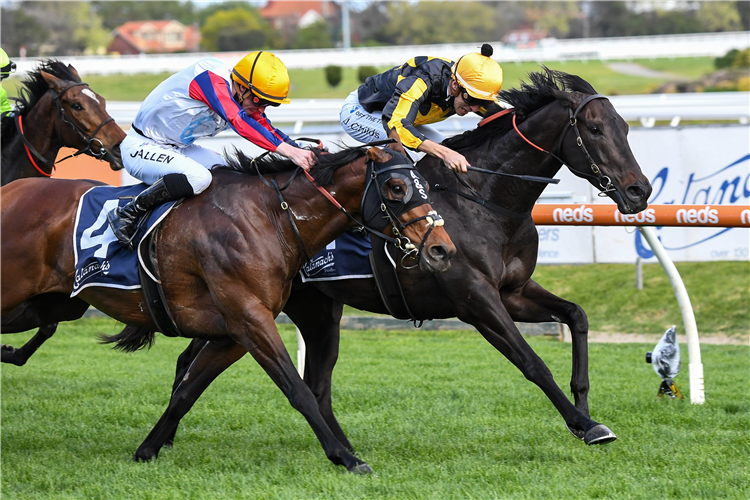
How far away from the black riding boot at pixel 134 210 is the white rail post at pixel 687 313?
Answer: 2.78 meters

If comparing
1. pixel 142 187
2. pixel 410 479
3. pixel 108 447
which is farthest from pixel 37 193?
pixel 410 479

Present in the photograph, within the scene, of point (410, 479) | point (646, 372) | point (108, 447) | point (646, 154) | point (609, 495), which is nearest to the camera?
point (609, 495)

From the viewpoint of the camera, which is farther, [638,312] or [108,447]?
[638,312]

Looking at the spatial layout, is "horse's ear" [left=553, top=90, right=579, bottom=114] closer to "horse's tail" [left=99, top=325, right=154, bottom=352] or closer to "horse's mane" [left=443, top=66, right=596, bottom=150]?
"horse's mane" [left=443, top=66, right=596, bottom=150]

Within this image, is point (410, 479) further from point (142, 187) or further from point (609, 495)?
point (142, 187)

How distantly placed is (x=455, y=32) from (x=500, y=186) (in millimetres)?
58799

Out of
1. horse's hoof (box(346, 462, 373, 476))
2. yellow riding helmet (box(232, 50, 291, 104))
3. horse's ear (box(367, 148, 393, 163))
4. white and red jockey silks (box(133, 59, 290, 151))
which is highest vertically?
yellow riding helmet (box(232, 50, 291, 104))

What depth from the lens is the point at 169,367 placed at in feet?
23.4

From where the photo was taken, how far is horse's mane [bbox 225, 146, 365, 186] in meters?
4.00

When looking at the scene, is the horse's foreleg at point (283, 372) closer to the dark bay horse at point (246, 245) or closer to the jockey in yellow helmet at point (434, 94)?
the dark bay horse at point (246, 245)

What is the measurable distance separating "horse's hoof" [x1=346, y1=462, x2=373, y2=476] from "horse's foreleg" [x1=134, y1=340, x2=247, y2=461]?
0.86 m

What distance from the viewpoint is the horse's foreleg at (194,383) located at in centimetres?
439

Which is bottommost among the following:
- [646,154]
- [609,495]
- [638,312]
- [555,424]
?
[638,312]

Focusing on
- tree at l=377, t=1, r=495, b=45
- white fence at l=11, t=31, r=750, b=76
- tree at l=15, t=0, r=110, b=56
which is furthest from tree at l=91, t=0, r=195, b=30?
white fence at l=11, t=31, r=750, b=76
